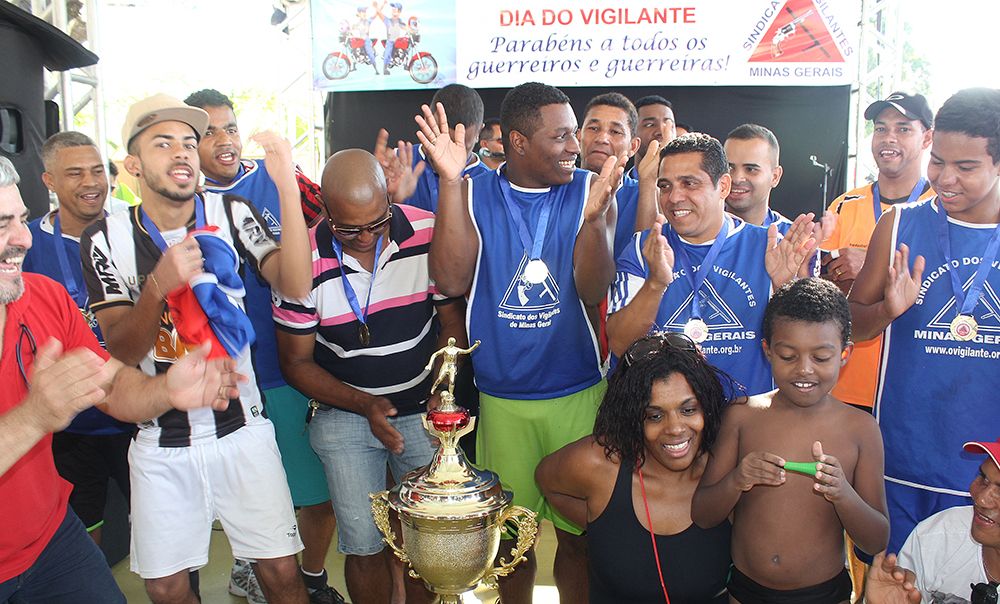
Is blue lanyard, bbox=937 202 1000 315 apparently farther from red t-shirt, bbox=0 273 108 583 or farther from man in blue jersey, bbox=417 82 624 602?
red t-shirt, bbox=0 273 108 583

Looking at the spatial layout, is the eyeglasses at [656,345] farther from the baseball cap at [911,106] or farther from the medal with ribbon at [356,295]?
the baseball cap at [911,106]

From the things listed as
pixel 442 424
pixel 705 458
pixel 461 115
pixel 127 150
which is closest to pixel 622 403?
pixel 705 458

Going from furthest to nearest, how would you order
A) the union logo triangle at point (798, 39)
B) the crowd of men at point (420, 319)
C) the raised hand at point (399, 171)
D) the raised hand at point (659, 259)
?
the union logo triangle at point (798, 39) < the raised hand at point (399, 171) < the raised hand at point (659, 259) < the crowd of men at point (420, 319)

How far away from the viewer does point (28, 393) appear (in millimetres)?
2014

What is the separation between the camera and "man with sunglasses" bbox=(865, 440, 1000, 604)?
207 cm

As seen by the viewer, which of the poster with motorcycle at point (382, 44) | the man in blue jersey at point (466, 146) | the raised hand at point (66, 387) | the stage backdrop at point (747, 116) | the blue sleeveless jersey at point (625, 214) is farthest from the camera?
the stage backdrop at point (747, 116)

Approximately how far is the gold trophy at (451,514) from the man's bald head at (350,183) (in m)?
0.84

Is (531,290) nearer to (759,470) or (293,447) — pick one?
(759,470)

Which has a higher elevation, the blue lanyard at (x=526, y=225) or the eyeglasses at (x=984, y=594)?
the blue lanyard at (x=526, y=225)

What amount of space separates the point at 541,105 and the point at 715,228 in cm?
83

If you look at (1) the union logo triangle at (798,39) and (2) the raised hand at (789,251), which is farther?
(1) the union logo triangle at (798,39)

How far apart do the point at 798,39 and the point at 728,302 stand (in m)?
4.71

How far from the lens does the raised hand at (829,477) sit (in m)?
2.05

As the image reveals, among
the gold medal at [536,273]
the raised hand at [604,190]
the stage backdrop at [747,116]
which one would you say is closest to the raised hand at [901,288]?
the raised hand at [604,190]
